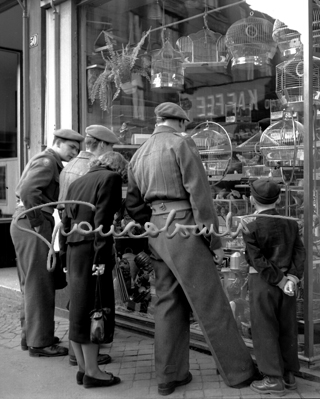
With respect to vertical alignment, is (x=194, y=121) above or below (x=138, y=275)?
above

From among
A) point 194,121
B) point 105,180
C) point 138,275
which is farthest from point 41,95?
point 105,180

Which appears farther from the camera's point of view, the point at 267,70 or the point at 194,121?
the point at 194,121

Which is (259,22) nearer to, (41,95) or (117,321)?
(41,95)

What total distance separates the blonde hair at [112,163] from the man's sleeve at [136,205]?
5cm

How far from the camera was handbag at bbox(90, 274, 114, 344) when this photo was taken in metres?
3.87

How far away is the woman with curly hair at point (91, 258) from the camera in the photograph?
4.00m

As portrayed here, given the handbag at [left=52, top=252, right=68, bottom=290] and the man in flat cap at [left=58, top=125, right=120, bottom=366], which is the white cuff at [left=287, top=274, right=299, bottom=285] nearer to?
the man in flat cap at [left=58, top=125, right=120, bottom=366]

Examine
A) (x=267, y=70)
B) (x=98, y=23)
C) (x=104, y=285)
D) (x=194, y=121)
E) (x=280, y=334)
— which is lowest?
(x=280, y=334)

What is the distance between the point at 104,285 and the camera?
404 centimetres

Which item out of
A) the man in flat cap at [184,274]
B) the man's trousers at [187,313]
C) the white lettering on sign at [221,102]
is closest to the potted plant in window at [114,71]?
the white lettering on sign at [221,102]

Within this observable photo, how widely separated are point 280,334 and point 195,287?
677 mm

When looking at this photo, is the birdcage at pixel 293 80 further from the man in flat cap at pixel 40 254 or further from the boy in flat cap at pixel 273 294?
the man in flat cap at pixel 40 254

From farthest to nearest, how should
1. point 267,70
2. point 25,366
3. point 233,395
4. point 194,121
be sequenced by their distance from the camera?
point 194,121
point 267,70
point 25,366
point 233,395

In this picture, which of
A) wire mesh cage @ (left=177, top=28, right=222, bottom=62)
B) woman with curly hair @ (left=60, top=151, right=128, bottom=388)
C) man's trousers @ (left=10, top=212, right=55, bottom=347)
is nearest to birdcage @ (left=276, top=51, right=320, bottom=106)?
wire mesh cage @ (left=177, top=28, right=222, bottom=62)
